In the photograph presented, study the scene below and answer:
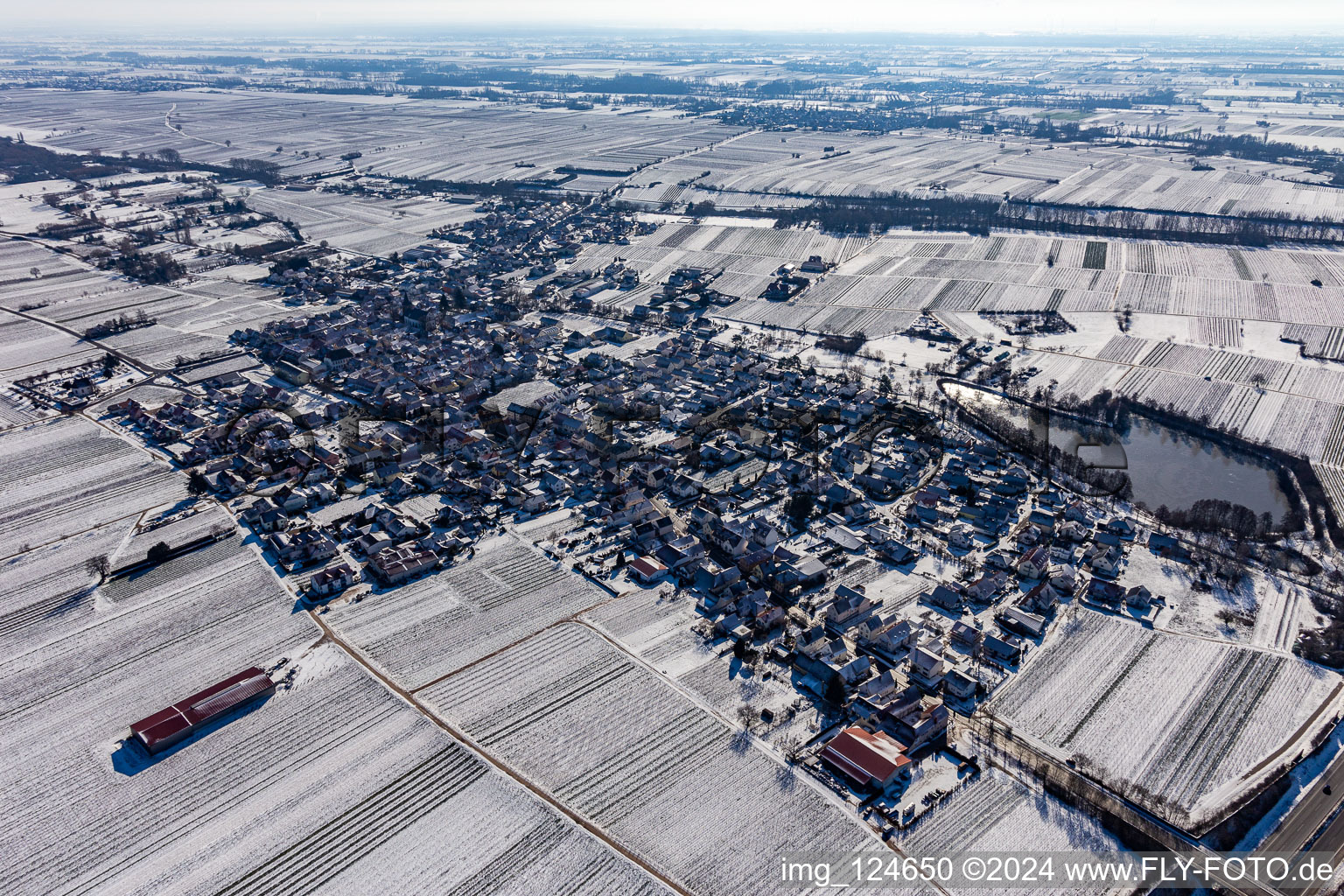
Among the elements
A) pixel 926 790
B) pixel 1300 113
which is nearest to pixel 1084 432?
pixel 926 790

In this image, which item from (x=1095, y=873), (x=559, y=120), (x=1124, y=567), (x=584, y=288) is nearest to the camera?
(x=1095, y=873)

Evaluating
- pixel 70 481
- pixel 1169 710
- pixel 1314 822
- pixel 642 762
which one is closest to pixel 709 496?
pixel 642 762

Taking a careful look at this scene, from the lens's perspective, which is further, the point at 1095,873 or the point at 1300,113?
the point at 1300,113

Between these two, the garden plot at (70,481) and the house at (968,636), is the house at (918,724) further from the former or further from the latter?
the garden plot at (70,481)

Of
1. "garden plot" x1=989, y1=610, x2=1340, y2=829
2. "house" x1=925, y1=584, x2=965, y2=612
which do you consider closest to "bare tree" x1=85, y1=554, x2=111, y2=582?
"house" x1=925, y1=584, x2=965, y2=612

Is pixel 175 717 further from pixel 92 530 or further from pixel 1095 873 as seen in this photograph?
pixel 1095 873

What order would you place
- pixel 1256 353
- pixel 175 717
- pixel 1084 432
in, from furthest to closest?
pixel 1256 353 → pixel 1084 432 → pixel 175 717

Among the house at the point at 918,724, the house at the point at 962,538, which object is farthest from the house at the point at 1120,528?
the house at the point at 918,724

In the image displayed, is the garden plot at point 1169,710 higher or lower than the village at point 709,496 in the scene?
lower

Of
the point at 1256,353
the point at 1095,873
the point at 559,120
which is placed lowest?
the point at 1095,873
